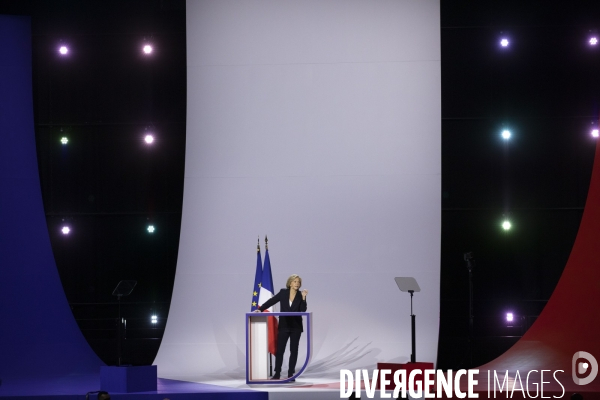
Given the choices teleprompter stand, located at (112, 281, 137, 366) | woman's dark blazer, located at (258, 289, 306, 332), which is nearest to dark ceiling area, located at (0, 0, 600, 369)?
teleprompter stand, located at (112, 281, 137, 366)

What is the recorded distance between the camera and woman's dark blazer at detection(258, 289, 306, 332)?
24.4 feet

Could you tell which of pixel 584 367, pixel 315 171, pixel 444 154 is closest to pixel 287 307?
pixel 315 171

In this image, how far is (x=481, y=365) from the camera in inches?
333

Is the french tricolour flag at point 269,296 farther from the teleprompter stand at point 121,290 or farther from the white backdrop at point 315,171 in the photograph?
the teleprompter stand at point 121,290

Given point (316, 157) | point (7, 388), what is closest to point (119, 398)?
point (7, 388)

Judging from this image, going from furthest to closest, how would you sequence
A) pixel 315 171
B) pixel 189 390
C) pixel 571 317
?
pixel 315 171, pixel 571 317, pixel 189 390

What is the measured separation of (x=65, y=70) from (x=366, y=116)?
335cm

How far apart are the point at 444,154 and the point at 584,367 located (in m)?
2.65

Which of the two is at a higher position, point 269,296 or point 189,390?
point 269,296

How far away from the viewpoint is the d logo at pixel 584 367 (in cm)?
735

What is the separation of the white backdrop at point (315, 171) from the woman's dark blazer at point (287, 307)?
1.26m

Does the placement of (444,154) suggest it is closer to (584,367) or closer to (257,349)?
(584,367)

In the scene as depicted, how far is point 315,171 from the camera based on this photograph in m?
8.88

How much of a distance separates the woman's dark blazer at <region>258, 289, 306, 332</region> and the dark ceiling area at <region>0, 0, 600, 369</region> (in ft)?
6.01
